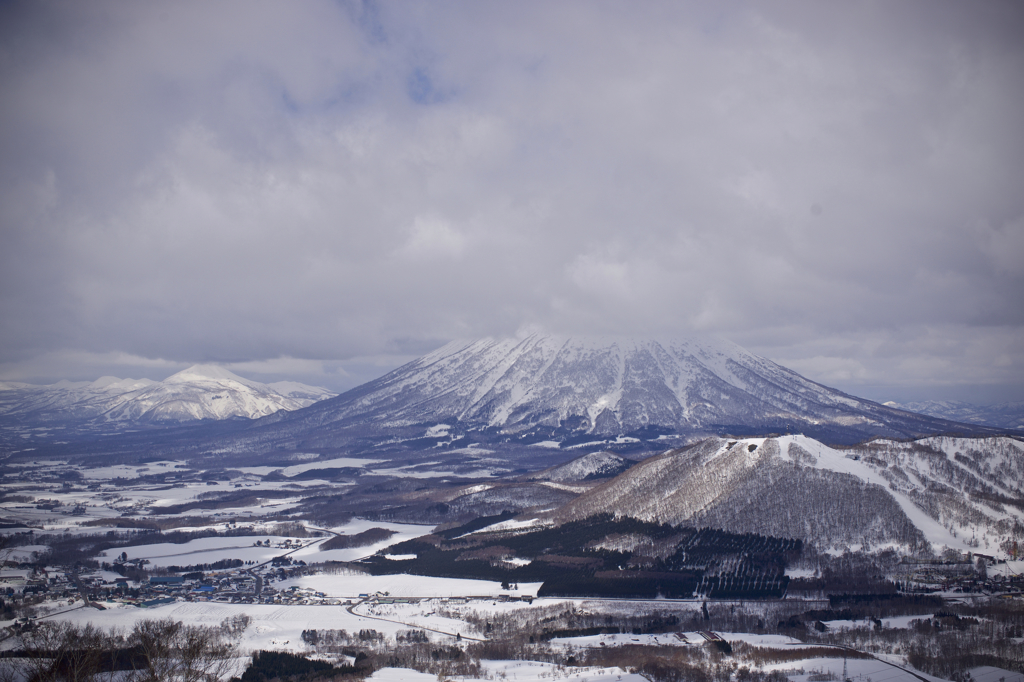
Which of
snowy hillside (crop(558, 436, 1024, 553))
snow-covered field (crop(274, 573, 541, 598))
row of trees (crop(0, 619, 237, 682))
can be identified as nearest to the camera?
row of trees (crop(0, 619, 237, 682))

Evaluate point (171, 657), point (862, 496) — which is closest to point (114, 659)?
point (171, 657)

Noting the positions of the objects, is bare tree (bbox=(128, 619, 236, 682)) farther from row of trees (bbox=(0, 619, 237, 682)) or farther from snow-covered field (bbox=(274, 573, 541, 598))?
snow-covered field (bbox=(274, 573, 541, 598))

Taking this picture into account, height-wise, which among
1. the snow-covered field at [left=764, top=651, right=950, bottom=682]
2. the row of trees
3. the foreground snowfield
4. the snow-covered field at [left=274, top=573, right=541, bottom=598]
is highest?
the row of trees

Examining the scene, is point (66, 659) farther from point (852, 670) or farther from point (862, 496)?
point (862, 496)

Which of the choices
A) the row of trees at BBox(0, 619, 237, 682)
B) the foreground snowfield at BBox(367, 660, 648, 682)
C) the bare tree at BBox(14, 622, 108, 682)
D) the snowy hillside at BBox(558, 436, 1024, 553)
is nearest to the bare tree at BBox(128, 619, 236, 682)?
the row of trees at BBox(0, 619, 237, 682)

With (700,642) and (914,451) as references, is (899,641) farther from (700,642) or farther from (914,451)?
(914,451)

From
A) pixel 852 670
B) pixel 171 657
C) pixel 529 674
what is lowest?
pixel 529 674

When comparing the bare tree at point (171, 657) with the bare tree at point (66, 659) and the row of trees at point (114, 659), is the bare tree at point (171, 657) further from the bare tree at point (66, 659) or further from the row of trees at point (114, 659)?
the bare tree at point (66, 659)

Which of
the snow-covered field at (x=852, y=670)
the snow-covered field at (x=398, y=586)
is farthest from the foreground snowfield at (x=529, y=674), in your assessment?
the snow-covered field at (x=398, y=586)

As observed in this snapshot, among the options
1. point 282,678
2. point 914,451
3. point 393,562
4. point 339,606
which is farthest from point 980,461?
point 282,678
